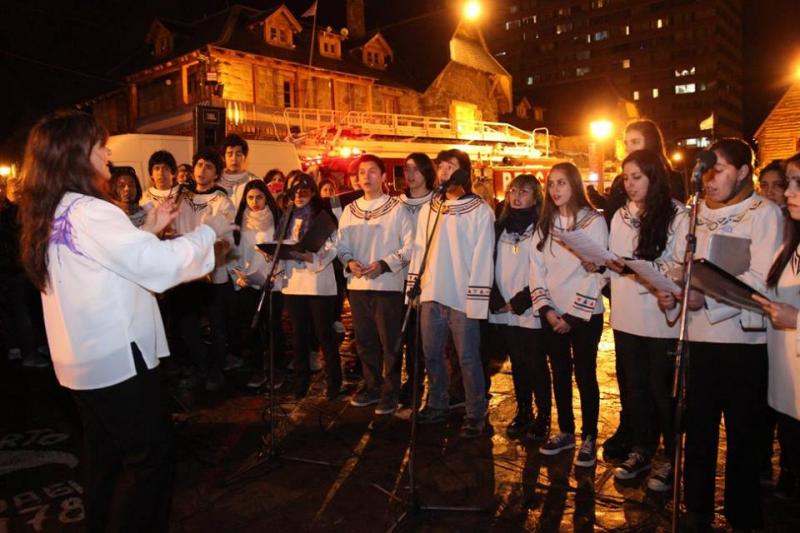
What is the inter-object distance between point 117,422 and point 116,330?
42 cm

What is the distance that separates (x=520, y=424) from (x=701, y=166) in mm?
2782

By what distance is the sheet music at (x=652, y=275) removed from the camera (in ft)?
10.4

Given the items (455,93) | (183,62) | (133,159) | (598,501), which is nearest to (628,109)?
(455,93)

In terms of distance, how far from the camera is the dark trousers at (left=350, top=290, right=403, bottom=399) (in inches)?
212

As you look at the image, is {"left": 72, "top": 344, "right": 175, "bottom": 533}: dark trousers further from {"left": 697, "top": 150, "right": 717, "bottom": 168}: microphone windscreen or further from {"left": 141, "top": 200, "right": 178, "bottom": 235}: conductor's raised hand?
{"left": 697, "top": 150, "right": 717, "bottom": 168}: microphone windscreen

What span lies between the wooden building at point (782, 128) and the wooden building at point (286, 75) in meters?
11.4

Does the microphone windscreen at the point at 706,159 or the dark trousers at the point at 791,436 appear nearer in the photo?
the microphone windscreen at the point at 706,159

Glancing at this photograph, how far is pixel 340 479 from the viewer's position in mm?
4176

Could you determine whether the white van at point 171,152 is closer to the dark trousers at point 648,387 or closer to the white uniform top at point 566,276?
the white uniform top at point 566,276

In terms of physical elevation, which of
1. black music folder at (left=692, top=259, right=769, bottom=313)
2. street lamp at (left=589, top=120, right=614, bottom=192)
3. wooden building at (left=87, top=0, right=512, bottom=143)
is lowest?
black music folder at (left=692, top=259, right=769, bottom=313)

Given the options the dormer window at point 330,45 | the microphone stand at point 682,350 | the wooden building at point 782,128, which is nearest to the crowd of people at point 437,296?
the microphone stand at point 682,350

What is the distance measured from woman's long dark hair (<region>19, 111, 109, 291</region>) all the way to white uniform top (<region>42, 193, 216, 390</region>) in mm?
40

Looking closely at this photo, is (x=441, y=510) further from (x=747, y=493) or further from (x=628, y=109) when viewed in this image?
(x=628, y=109)

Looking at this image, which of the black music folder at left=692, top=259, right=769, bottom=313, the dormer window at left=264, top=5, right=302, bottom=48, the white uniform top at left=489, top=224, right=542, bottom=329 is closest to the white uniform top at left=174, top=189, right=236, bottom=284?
the white uniform top at left=489, top=224, right=542, bottom=329
